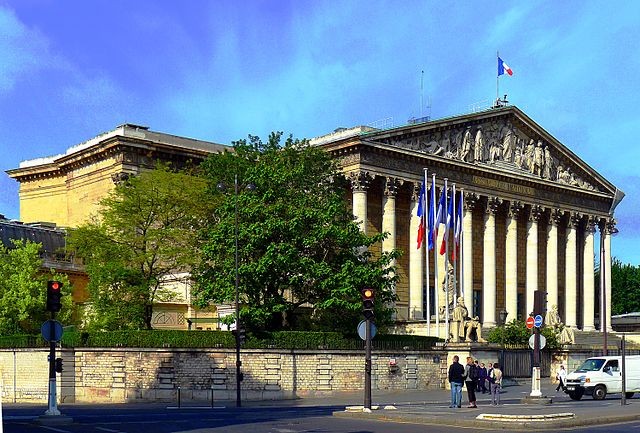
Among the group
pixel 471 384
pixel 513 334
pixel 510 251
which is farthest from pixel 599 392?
pixel 510 251

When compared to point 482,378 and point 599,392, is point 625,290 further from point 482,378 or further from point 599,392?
point 599,392

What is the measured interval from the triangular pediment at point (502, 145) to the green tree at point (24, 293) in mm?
23252

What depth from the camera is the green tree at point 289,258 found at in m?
49.0

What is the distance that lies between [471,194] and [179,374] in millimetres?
34904

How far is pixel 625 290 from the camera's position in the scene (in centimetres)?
11356

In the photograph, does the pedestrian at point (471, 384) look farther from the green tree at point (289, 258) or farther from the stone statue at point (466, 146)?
the stone statue at point (466, 146)

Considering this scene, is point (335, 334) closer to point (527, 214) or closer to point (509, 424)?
point (509, 424)

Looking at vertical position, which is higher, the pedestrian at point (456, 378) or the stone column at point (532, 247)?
the stone column at point (532, 247)

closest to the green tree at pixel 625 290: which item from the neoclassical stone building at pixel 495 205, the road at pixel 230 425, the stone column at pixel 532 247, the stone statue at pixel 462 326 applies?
the neoclassical stone building at pixel 495 205

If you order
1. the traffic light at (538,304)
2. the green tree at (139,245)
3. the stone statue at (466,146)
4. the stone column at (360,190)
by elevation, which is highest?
the stone statue at (466,146)

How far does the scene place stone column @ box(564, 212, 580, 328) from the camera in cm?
8275

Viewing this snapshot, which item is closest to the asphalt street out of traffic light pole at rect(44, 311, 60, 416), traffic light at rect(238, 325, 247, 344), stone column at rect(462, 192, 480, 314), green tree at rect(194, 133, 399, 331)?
traffic light pole at rect(44, 311, 60, 416)

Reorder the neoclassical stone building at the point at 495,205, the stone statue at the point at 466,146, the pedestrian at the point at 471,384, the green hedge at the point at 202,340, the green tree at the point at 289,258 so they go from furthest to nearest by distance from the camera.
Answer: the stone statue at the point at 466,146 → the neoclassical stone building at the point at 495,205 → the green tree at the point at 289,258 → the green hedge at the point at 202,340 → the pedestrian at the point at 471,384

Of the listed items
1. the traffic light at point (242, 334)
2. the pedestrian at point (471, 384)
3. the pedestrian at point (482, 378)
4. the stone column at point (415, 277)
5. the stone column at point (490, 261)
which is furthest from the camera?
the stone column at point (490, 261)
